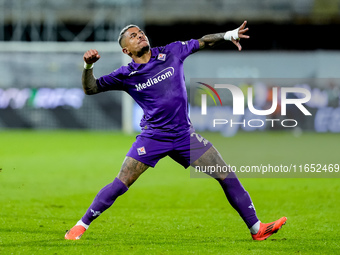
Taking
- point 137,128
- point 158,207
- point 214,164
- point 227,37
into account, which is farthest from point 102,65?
point 214,164

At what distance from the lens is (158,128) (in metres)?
7.15

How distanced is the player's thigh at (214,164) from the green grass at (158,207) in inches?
28.3

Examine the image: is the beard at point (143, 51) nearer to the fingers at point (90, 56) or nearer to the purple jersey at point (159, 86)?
the purple jersey at point (159, 86)

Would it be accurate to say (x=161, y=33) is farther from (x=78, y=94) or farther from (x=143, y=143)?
(x=143, y=143)

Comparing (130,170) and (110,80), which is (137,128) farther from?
(130,170)

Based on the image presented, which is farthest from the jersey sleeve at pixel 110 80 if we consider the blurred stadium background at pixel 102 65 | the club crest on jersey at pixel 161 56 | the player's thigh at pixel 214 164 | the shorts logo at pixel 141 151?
the blurred stadium background at pixel 102 65

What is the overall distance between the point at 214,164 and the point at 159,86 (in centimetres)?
97

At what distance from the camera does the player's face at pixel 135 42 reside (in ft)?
23.4

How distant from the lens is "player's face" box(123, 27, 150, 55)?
7129mm

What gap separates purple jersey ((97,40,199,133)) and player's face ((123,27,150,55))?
134 millimetres

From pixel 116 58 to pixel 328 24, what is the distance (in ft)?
38.0

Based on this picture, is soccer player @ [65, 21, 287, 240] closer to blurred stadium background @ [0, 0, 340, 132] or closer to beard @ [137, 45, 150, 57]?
beard @ [137, 45, 150, 57]

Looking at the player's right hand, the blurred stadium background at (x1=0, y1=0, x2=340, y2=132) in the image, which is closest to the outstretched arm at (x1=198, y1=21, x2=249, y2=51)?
the player's right hand

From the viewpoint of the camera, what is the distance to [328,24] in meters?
32.6
